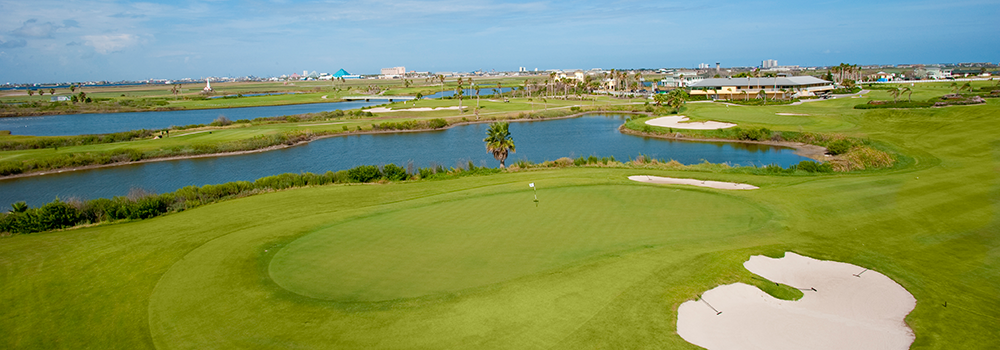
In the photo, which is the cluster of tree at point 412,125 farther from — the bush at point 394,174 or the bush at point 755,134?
the bush at point 755,134

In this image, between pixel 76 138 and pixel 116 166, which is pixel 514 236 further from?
pixel 76 138

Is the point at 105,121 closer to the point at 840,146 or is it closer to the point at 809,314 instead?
the point at 840,146

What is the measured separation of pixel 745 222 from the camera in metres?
18.9

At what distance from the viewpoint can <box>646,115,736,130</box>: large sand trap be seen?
59259 millimetres

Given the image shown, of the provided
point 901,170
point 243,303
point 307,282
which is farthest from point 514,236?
point 901,170

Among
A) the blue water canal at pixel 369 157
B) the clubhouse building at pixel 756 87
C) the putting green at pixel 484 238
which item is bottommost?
the blue water canal at pixel 369 157

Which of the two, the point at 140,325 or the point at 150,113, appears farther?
the point at 150,113

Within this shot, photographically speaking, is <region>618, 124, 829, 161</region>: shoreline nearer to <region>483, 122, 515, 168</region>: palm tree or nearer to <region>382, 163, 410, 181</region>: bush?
<region>483, 122, 515, 168</region>: palm tree

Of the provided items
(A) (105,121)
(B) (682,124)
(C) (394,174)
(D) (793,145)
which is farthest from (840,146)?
(A) (105,121)

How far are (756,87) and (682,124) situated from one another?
2068 inches

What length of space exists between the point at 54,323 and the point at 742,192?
83.5 feet

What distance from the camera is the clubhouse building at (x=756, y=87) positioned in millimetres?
99938

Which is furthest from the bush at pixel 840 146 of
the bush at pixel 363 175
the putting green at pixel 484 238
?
the bush at pixel 363 175

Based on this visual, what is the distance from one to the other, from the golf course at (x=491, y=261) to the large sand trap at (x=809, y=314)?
12.9 inches
